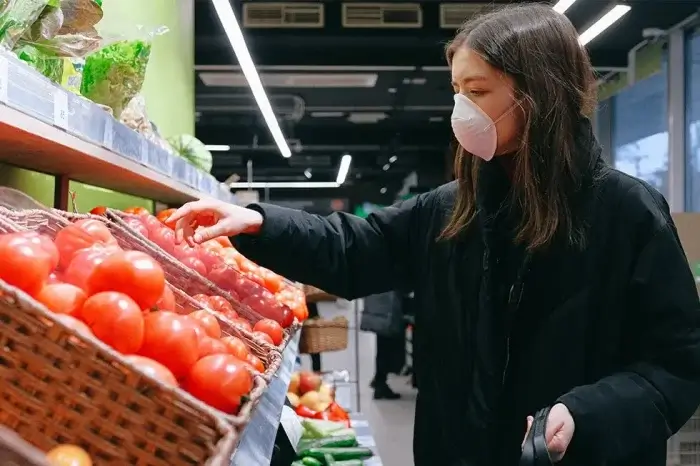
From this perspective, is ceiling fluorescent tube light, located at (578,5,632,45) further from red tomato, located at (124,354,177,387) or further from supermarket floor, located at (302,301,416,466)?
red tomato, located at (124,354,177,387)

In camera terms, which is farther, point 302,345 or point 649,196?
point 302,345

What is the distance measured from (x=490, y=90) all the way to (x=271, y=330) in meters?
0.85

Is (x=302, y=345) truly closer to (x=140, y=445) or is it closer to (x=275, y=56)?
(x=275, y=56)

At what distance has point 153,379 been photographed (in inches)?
34.4

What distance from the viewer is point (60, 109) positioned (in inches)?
55.2

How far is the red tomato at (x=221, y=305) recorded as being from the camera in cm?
183

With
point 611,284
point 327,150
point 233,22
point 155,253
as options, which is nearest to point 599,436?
point 611,284

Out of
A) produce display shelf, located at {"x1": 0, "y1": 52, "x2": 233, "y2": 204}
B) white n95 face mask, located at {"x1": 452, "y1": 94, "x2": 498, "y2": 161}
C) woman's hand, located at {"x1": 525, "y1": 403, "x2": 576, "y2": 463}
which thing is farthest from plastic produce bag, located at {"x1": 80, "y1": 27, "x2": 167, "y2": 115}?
woman's hand, located at {"x1": 525, "y1": 403, "x2": 576, "y2": 463}

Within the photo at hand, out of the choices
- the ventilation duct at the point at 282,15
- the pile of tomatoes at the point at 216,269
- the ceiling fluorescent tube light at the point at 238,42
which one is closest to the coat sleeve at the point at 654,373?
the pile of tomatoes at the point at 216,269

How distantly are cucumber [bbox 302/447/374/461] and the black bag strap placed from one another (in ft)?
7.07

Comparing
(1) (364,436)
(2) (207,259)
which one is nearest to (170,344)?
(2) (207,259)

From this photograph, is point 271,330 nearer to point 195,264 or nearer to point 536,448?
point 195,264

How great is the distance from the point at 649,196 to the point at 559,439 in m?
0.57

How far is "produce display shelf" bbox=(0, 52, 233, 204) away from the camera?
3.94 ft
